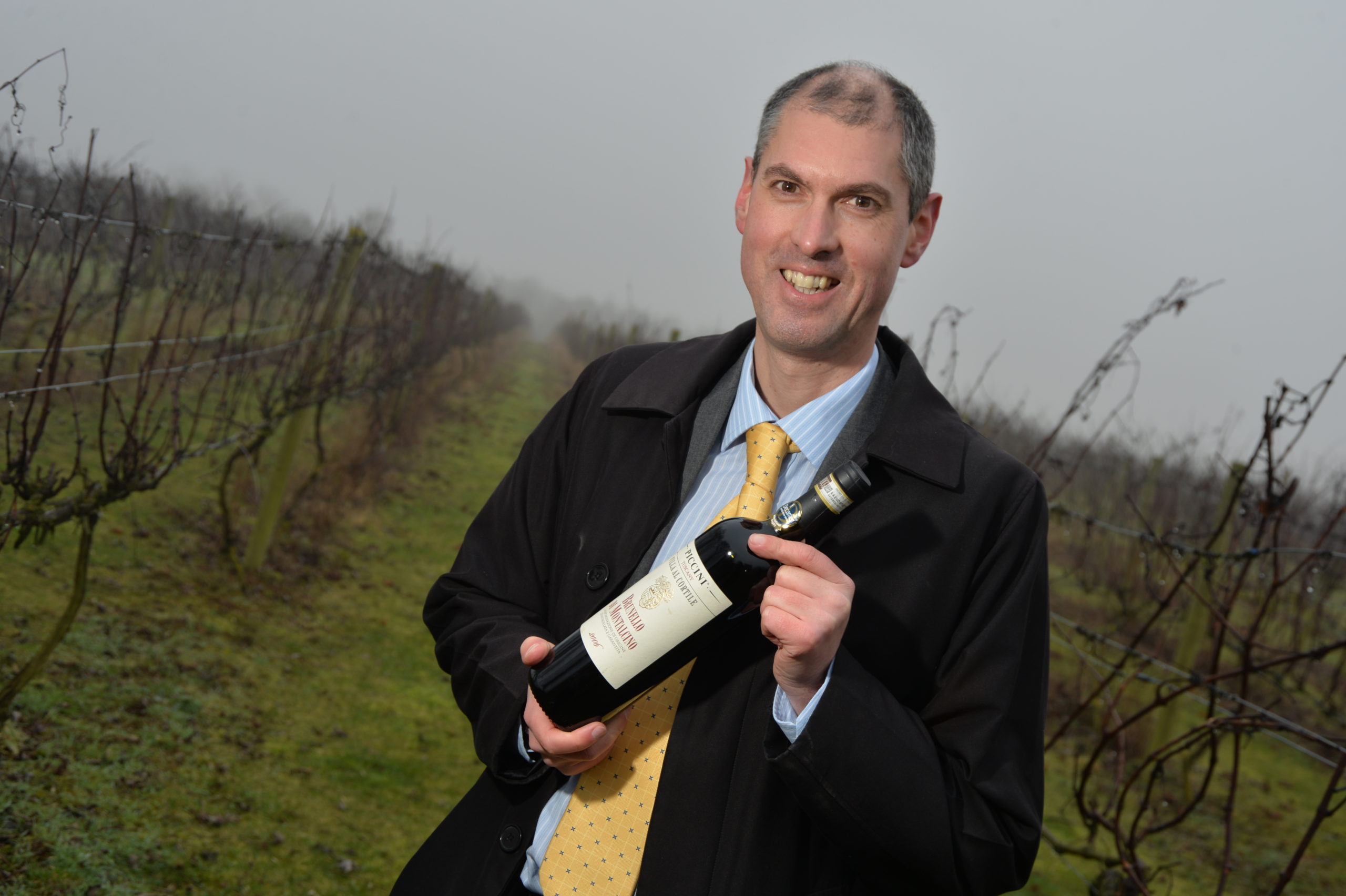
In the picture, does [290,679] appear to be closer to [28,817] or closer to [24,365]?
[28,817]

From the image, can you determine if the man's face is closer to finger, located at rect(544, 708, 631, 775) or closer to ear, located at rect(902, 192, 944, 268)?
ear, located at rect(902, 192, 944, 268)

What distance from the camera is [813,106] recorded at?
170 cm

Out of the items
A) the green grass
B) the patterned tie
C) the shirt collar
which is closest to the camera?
the patterned tie

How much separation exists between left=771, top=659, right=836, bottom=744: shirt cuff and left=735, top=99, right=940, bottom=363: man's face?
0.68 m

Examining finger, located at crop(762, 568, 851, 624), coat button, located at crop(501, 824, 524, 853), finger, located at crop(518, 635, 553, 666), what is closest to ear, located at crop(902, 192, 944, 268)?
finger, located at crop(762, 568, 851, 624)

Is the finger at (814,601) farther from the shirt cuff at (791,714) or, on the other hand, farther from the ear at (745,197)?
the ear at (745,197)

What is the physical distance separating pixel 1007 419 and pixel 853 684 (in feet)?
22.1

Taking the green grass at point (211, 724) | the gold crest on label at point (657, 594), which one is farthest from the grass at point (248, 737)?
the gold crest on label at point (657, 594)

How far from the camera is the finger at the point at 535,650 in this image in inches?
57.8

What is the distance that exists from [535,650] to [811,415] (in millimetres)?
719

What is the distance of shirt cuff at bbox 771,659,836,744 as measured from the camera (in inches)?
54.0

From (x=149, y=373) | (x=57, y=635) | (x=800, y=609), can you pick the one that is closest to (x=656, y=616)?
(x=800, y=609)

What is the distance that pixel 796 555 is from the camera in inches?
49.3

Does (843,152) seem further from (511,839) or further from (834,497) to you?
(511,839)
